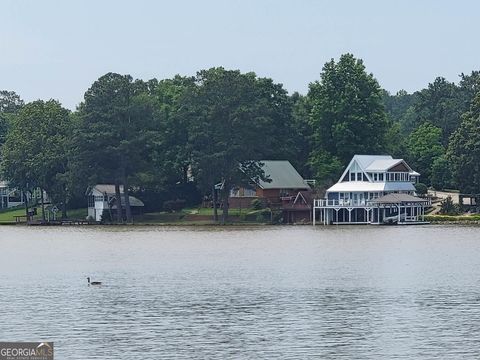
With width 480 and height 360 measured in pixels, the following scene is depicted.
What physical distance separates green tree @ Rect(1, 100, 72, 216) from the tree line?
154 mm

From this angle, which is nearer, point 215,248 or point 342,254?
point 342,254

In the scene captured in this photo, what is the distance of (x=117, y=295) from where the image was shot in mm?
50094

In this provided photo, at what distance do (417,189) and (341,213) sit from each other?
30.5 ft

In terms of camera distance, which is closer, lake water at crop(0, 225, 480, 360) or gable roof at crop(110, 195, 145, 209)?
lake water at crop(0, 225, 480, 360)

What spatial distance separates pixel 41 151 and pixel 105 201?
29.3 feet

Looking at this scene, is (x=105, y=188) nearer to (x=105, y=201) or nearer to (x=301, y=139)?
(x=105, y=201)

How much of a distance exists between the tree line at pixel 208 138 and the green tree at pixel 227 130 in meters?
0.10

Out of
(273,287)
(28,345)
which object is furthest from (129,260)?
(28,345)

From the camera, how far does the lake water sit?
118ft

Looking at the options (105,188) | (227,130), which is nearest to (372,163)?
(227,130)

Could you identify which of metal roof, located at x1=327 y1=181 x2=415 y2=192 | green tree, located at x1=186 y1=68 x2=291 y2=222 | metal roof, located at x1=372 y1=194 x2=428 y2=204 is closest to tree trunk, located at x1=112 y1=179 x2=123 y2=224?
green tree, located at x1=186 y1=68 x2=291 y2=222

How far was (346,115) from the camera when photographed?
12938 centimetres

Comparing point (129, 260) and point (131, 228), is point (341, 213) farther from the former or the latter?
point (129, 260)

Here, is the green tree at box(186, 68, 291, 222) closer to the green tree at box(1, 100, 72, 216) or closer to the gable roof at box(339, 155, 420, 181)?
the gable roof at box(339, 155, 420, 181)
